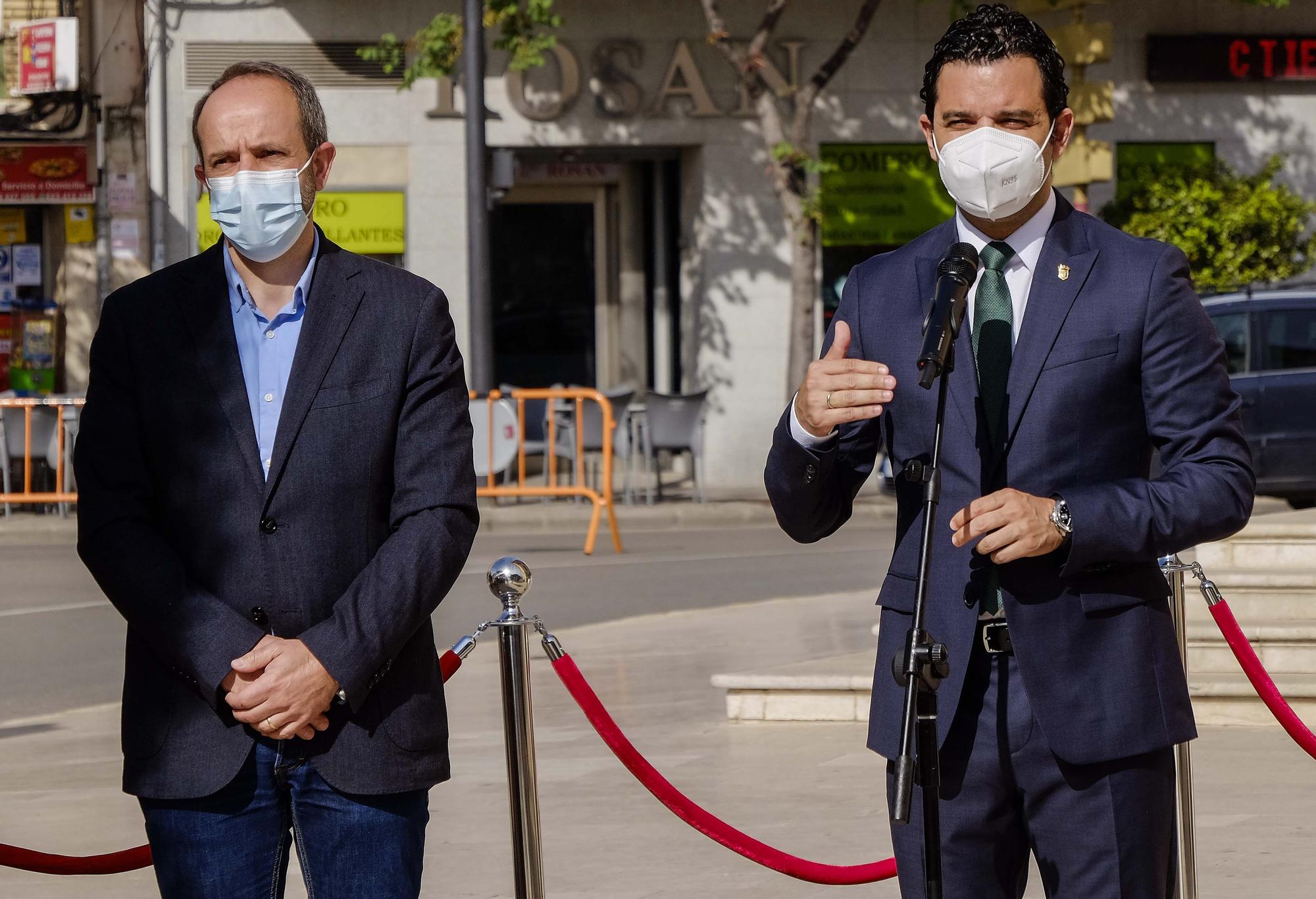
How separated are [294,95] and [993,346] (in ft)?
4.13

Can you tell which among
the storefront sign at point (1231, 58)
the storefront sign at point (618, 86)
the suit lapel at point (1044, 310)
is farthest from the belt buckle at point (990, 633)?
the storefront sign at point (1231, 58)

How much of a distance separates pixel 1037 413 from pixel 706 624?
8.11 metres

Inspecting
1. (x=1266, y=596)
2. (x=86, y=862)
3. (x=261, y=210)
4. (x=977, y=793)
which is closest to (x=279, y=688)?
(x=261, y=210)

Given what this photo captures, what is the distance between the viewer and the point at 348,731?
313 cm

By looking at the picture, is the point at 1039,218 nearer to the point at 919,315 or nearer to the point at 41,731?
the point at 919,315

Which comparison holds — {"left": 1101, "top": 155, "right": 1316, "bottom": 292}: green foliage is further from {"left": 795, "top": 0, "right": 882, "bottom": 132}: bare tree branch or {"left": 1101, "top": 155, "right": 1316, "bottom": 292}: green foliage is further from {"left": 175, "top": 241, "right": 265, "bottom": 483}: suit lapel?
{"left": 175, "top": 241, "right": 265, "bottom": 483}: suit lapel

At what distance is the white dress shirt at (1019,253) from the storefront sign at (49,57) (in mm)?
19030

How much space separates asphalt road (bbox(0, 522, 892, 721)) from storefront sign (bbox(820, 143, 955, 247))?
208 inches

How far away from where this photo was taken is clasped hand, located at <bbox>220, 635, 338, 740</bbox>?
3.04 metres

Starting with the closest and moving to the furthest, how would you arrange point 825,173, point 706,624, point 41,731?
point 41,731, point 706,624, point 825,173

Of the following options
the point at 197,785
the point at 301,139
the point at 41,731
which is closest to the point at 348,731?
the point at 197,785

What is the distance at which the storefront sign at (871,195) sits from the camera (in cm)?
2192

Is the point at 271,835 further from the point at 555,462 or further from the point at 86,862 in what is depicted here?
the point at 555,462

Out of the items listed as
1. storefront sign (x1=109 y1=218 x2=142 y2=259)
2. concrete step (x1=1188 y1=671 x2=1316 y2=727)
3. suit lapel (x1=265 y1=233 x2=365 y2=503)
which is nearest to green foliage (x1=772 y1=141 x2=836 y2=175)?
storefront sign (x1=109 y1=218 x2=142 y2=259)
